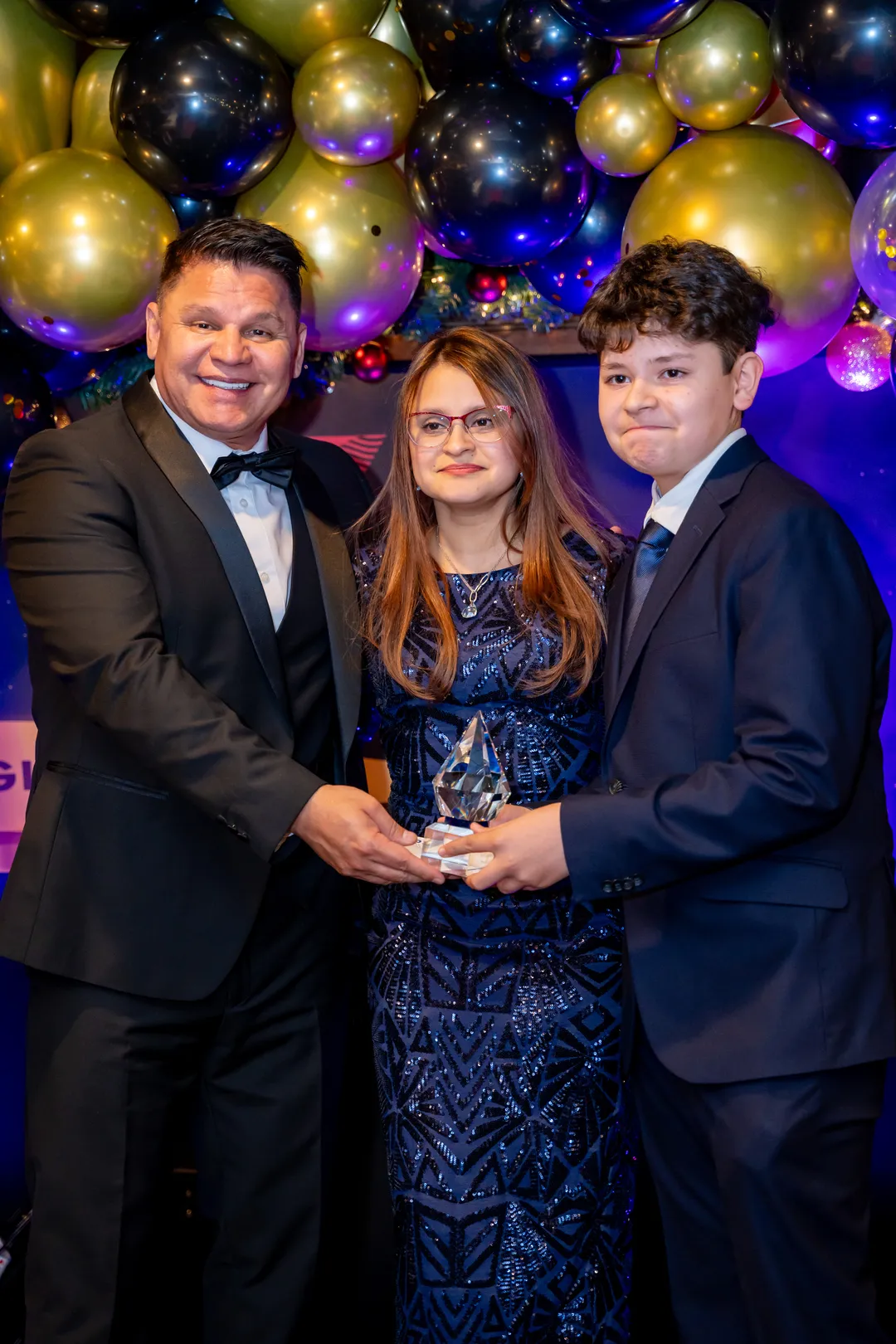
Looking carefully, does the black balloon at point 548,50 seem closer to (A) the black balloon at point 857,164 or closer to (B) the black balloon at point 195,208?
(A) the black balloon at point 857,164

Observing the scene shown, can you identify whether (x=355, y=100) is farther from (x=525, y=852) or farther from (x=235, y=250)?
(x=525, y=852)

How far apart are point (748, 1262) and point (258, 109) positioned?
234 centimetres

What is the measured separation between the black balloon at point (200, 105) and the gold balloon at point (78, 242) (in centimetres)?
9

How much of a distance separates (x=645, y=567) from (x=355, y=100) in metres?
1.19

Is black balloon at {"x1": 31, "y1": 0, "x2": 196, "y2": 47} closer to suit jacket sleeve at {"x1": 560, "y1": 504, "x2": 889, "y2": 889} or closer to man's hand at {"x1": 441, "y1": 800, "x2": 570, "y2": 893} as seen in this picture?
suit jacket sleeve at {"x1": 560, "y1": 504, "x2": 889, "y2": 889}

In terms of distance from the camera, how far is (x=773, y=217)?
2.36m

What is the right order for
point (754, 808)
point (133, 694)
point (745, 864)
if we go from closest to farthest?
1. point (754, 808)
2. point (745, 864)
3. point (133, 694)

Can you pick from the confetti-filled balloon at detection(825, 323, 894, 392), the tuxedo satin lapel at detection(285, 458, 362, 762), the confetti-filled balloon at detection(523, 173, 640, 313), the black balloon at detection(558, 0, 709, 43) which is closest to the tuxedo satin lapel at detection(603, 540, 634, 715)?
the tuxedo satin lapel at detection(285, 458, 362, 762)

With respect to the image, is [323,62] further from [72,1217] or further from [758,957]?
[72,1217]

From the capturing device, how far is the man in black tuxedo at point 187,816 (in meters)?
2.16

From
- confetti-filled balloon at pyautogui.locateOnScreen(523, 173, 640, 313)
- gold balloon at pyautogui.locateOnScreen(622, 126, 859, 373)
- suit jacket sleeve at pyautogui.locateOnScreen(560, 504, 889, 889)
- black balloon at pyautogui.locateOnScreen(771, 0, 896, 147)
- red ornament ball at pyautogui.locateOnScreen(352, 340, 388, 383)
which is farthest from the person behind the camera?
red ornament ball at pyautogui.locateOnScreen(352, 340, 388, 383)

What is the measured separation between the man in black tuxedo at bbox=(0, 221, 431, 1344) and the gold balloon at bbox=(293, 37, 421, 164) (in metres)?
0.33

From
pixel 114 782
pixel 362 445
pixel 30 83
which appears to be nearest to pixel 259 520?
pixel 114 782

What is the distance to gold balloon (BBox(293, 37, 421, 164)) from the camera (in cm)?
254
